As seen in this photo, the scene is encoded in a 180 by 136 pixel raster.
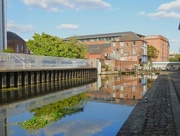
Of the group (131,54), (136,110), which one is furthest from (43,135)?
(131,54)

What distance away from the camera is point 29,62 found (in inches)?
1189

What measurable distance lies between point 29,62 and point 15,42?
47.9 metres

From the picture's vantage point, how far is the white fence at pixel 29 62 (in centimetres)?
2589

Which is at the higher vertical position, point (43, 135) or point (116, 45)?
point (116, 45)

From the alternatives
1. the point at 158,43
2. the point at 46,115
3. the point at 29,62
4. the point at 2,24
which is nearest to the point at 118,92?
the point at 29,62

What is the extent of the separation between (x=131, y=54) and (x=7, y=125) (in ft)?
275

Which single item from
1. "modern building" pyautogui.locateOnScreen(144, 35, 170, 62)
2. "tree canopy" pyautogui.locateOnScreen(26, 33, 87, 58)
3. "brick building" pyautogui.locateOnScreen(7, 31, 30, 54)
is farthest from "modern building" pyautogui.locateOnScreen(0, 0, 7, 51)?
"modern building" pyautogui.locateOnScreen(144, 35, 170, 62)

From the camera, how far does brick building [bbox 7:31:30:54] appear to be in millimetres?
74375

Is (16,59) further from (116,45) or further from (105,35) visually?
(105,35)

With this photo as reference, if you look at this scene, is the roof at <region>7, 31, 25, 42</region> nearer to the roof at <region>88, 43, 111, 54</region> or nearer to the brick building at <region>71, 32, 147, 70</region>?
the roof at <region>88, 43, 111, 54</region>

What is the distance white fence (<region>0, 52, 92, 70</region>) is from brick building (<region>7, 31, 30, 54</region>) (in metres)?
36.3

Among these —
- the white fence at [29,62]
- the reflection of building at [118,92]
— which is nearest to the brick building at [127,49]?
the white fence at [29,62]

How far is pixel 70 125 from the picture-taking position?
10203 mm

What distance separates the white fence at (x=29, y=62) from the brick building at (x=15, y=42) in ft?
119
